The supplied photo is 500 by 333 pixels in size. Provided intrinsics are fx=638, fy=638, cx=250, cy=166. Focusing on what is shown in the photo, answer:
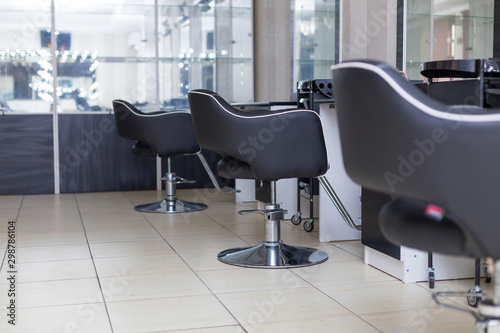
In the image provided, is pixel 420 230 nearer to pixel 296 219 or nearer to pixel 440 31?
pixel 296 219

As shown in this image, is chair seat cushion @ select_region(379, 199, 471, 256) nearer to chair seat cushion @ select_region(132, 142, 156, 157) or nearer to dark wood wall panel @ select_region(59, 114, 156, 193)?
chair seat cushion @ select_region(132, 142, 156, 157)

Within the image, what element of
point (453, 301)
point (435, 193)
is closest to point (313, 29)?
point (453, 301)

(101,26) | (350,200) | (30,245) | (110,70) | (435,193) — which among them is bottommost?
(30,245)

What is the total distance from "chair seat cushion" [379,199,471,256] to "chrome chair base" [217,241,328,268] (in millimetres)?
1533

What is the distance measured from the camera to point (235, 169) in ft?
9.95

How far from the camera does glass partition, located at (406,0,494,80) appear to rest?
3.80 meters

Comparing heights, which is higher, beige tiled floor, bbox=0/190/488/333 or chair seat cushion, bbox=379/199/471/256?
chair seat cushion, bbox=379/199/471/256

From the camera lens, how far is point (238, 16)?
6.21 m

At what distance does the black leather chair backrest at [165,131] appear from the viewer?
4645 millimetres

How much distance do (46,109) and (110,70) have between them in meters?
0.69

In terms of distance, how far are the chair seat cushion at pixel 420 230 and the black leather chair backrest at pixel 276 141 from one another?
4.28 feet

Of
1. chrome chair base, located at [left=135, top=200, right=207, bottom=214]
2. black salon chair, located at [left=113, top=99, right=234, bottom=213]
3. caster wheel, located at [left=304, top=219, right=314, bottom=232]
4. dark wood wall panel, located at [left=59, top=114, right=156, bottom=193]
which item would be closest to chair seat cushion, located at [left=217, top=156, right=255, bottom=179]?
caster wheel, located at [left=304, top=219, right=314, bottom=232]

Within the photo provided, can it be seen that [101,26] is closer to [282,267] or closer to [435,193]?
[282,267]

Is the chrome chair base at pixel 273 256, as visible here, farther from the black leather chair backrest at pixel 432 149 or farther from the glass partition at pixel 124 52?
the glass partition at pixel 124 52
